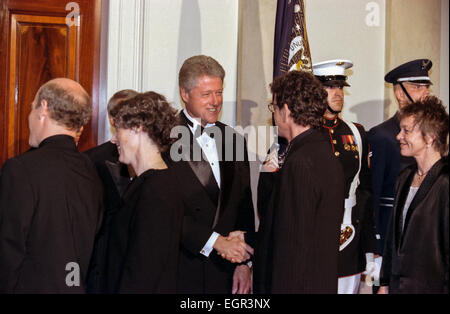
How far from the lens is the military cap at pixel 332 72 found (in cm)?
342

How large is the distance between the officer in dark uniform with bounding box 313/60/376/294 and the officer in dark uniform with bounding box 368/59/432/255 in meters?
0.16

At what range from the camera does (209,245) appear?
9.05 feet

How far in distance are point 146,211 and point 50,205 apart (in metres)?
0.38

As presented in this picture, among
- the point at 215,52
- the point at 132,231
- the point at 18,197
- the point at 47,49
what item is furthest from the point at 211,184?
the point at 47,49

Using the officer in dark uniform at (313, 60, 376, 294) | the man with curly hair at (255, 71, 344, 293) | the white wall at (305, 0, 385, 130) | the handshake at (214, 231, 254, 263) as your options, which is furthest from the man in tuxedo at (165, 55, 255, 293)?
the white wall at (305, 0, 385, 130)

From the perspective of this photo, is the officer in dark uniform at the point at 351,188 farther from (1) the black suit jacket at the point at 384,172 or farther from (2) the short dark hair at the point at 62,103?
(2) the short dark hair at the point at 62,103

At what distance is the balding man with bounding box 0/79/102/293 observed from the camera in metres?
2.02

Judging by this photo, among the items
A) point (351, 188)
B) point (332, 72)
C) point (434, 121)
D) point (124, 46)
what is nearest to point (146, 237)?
point (434, 121)

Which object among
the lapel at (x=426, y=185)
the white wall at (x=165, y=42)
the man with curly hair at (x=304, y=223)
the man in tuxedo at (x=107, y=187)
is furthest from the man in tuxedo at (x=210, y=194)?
the lapel at (x=426, y=185)

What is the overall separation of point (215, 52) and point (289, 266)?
2216 mm

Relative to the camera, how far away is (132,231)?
2051mm

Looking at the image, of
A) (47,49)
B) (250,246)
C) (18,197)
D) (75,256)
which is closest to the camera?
(18,197)

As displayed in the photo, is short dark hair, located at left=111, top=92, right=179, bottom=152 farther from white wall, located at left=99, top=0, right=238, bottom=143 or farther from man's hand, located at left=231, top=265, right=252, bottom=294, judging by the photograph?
white wall, located at left=99, top=0, right=238, bottom=143
